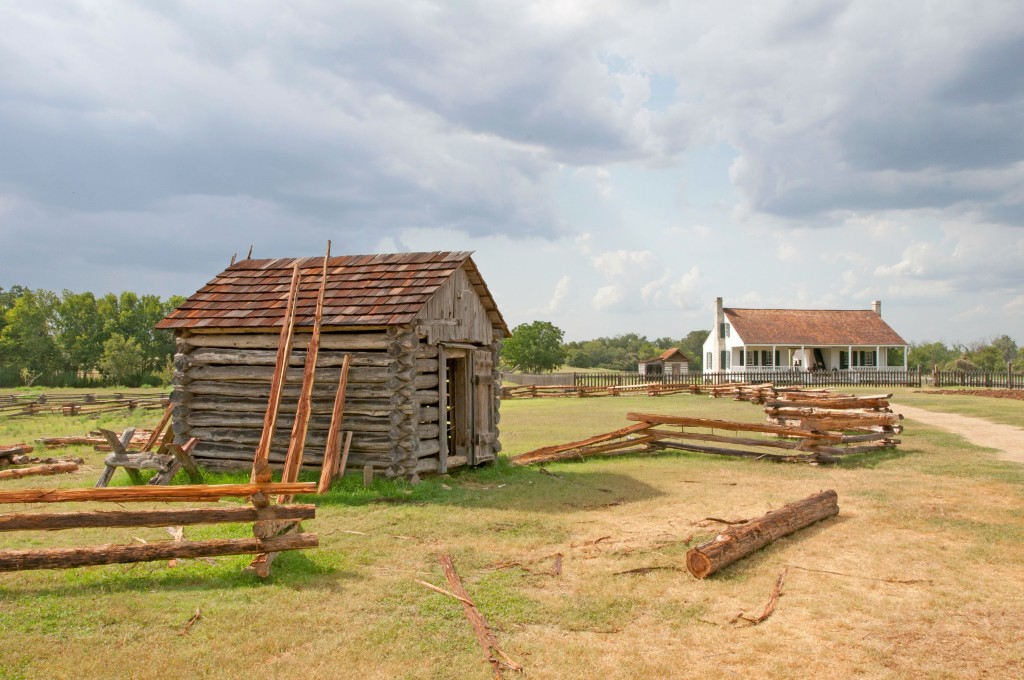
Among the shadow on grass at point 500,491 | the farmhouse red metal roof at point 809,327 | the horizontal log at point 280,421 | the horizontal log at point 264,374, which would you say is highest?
the farmhouse red metal roof at point 809,327

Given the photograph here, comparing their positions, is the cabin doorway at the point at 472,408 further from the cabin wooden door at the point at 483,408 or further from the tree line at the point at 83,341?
the tree line at the point at 83,341

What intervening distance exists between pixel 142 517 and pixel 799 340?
184 feet

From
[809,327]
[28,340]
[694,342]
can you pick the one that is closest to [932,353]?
[694,342]

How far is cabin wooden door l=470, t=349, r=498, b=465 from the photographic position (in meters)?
14.2

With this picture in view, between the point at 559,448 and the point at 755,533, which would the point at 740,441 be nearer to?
the point at 559,448

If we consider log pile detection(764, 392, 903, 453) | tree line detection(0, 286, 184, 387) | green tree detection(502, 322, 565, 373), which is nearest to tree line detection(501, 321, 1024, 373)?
green tree detection(502, 322, 565, 373)

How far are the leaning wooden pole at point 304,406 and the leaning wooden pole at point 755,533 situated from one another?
17.7 feet

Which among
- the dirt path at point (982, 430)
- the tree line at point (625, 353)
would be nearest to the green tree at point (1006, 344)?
the tree line at point (625, 353)

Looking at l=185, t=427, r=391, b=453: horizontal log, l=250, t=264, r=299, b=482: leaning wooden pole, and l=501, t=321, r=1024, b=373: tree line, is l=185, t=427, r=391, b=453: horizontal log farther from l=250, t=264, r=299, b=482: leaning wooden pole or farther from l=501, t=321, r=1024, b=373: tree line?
l=501, t=321, r=1024, b=373: tree line

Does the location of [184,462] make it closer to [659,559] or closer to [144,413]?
[659,559]

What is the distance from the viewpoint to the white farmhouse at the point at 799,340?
5619cm

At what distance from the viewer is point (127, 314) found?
77.6 metres

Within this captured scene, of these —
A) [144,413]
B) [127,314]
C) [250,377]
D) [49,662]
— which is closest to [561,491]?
[250,377]

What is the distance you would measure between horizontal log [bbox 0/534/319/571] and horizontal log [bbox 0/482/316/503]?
0.43m
